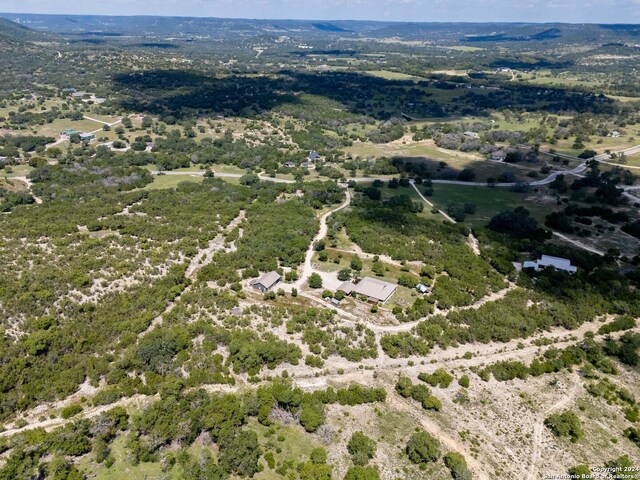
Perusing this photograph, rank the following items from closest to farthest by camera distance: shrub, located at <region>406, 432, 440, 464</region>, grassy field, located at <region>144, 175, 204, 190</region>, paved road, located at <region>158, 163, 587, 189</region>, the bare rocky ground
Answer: shrub, located at <region>406, 432, 440, 464</region>
the bare rocky ground
grassy field, located at <region>144, 175, 204, 190</region>
paved road, located at <region>158, 163, 587, 189</region>

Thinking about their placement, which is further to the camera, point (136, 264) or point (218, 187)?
point (218, 187)

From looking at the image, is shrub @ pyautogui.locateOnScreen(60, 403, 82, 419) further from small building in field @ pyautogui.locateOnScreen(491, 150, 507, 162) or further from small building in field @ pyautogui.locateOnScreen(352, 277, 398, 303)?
small building in field @ pyautogui.locateOnScreen(491, 150, 507, 162)

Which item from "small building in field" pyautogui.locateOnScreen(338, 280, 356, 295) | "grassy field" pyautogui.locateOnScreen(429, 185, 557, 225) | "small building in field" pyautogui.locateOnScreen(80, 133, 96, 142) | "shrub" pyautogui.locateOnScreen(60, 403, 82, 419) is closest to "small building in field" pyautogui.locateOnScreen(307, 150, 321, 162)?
"grassy field" pyautogui.locateOnScreen(429, 185, 557, 225)

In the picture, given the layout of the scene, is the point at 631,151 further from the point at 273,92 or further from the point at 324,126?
the point at 273,92

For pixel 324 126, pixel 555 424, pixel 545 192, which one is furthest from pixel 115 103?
pixel 555 424

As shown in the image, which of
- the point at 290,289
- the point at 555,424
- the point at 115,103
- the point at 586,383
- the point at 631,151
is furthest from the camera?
the point at 115,103

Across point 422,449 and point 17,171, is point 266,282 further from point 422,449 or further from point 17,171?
point 17,171
